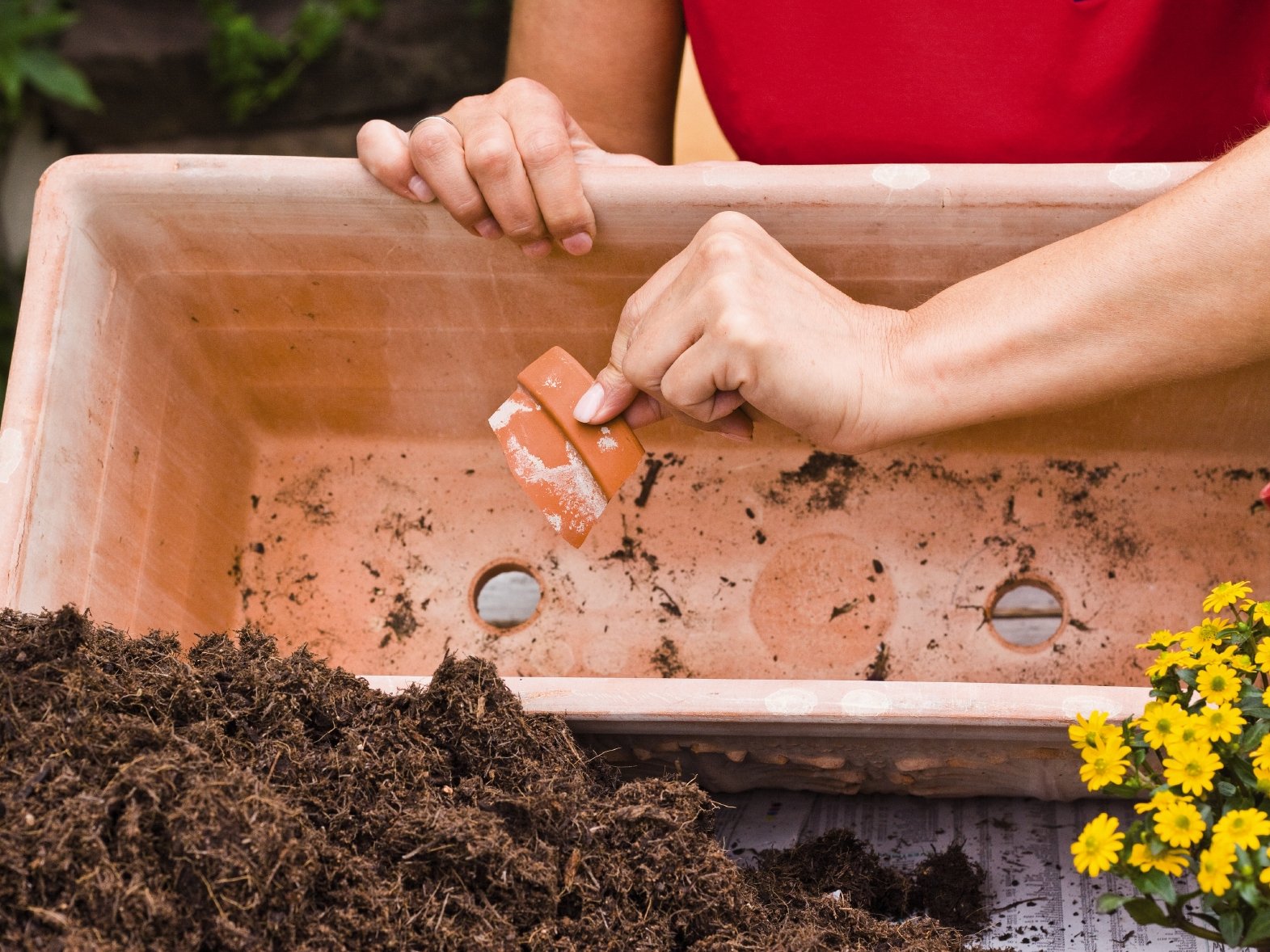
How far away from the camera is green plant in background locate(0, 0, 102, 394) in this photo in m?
1.80

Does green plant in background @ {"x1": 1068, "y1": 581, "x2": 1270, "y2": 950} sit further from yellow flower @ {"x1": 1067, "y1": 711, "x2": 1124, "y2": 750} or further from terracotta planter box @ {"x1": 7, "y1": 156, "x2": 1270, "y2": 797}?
terracotta planter box @ {"x1": 7, "y1": 156, "x2": 1270, "y2": 797}

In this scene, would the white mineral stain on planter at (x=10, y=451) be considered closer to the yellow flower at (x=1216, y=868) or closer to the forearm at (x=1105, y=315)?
the forearm at (x=1105, y=315)

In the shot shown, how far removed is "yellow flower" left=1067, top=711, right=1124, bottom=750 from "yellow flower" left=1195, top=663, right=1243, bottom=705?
2.3 inches

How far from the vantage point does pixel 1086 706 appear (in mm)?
757

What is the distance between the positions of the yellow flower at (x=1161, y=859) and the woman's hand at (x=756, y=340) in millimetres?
360

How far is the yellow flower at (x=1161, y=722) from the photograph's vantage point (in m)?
0.68

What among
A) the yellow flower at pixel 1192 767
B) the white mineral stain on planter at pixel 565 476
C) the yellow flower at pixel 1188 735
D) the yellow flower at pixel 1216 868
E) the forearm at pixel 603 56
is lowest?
the yellow flower at pixel 1216 868

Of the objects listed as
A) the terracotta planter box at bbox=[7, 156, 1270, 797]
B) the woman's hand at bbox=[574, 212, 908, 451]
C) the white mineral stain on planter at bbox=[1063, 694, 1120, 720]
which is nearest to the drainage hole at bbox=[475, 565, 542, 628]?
the terracotta planter box at bbox=[7, 156, 1270, 797]

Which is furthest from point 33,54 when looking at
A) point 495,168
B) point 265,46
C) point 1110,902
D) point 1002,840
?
point 1110,902

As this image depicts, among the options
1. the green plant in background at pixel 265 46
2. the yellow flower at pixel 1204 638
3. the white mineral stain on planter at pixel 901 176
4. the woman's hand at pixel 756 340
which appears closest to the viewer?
the yellow flower at pixel 1204 638

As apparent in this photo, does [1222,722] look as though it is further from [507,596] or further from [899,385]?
[507,596]

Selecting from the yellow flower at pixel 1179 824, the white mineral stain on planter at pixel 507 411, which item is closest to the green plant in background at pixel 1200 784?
the yellow flower at pixel 1179 824

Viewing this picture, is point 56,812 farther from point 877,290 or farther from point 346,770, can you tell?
point 877,290

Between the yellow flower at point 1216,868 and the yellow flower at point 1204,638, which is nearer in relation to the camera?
the yellow flower at point 1216,868
